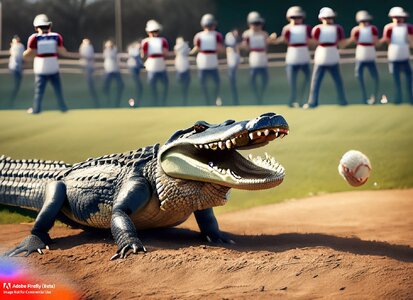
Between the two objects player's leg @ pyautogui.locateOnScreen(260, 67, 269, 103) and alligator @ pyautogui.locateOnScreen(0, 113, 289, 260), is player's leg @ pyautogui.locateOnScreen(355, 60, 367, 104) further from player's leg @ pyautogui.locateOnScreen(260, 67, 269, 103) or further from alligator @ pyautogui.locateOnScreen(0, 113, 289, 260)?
alligator @ pyautogui.locateOnScreen(0, 113, 289, 260)

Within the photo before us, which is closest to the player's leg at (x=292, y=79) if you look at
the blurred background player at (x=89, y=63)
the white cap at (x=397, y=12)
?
the white cap at (x=397, y=12)

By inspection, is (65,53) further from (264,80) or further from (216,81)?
(264,80)

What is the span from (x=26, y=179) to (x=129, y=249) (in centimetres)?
124

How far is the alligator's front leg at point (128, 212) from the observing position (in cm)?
425

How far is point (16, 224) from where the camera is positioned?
17.4 feet

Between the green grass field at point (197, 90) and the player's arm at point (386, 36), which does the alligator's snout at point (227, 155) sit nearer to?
the green grass field at point (197, 90)

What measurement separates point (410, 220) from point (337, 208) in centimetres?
49

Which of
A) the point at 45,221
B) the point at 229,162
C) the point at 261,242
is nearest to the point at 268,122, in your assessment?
the point at 229,162

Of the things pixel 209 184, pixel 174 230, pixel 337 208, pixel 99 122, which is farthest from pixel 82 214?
pixel 337 208

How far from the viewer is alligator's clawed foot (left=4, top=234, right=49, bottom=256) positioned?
14.8 feet

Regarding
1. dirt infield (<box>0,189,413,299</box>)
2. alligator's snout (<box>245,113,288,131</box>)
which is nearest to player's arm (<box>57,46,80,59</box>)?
dirt infield (<box>0,189,413,299</box>)

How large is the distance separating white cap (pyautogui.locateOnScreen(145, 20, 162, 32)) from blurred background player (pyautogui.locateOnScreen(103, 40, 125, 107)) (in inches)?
10.3

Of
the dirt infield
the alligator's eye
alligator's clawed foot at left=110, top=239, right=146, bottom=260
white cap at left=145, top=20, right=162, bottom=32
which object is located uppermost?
white cap at left=145, top=20, right=162, bottom=32

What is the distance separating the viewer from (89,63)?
5.78m
